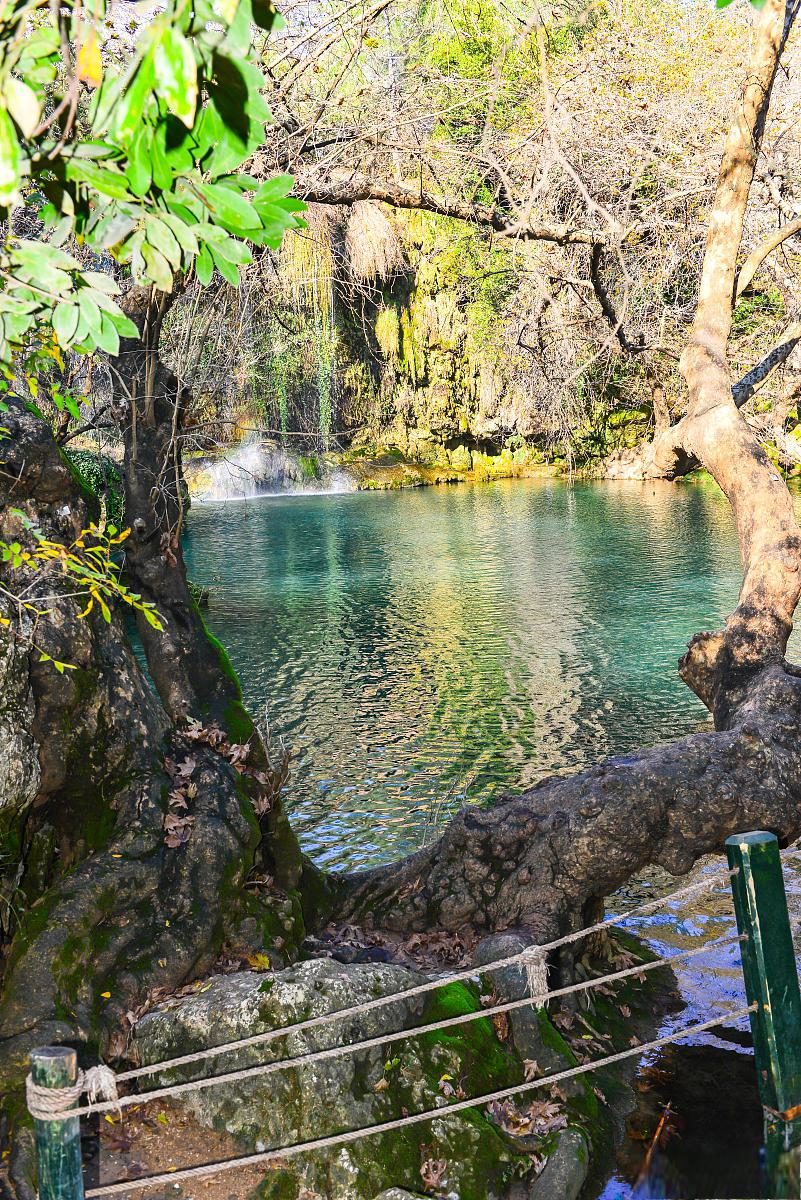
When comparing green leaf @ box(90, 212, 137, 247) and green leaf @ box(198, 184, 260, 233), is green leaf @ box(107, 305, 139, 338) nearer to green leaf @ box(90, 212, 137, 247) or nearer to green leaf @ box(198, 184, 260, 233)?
green leaf @ box(90, 212, 137, 247)

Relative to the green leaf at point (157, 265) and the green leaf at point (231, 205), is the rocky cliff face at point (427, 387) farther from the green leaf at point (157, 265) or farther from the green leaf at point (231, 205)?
the green leaf at point (231, 205)

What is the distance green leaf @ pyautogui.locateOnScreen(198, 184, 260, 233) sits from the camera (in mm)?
2037

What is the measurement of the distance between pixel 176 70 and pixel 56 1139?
2261 millimetres

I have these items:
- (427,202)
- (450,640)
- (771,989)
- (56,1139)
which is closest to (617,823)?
(771,989)

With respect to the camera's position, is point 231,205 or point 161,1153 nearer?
point 231,205

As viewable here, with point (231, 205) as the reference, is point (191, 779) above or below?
below

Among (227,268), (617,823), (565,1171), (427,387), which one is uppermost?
(427,387)

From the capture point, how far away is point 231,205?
2.04 meters

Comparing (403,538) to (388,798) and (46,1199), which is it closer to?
(388,798)

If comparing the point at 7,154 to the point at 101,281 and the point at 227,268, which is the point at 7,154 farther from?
the point at 227,268

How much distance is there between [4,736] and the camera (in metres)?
4.50

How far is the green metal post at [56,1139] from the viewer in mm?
2371

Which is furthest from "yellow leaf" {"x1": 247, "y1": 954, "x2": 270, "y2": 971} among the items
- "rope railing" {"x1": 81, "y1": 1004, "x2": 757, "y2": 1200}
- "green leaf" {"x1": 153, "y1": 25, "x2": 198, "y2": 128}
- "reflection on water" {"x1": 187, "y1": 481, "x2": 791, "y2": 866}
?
"green leaf" {"x1": 153, "y1": 25, "x2": 198, "y2": 128}

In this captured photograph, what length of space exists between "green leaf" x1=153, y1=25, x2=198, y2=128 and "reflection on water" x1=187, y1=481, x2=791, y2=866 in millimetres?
6910
